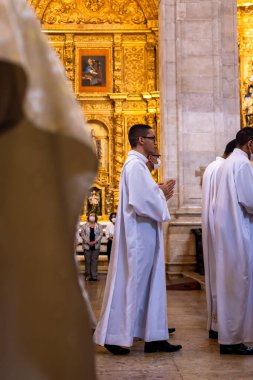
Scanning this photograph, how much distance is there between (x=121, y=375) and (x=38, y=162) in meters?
2.77

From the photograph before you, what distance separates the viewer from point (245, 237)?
4.33 meters

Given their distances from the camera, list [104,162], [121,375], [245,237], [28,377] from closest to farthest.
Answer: [28,377]
[121,375]
[245,237]
[104,162]

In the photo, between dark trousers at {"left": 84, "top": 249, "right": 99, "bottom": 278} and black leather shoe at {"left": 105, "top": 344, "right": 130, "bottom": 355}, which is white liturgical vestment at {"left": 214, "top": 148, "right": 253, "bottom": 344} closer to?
black leather shoe at {"left": 105, "top": 344, "right": 130, "bottom": 355}

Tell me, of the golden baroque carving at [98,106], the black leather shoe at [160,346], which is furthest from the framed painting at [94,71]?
the black leather shoe at [160,346]

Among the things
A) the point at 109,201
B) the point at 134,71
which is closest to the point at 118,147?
the point at 109,201

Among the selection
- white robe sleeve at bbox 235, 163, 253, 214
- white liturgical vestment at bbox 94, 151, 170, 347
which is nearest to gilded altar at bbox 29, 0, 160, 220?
white liturgical vestment at bbox 94, 151, 170, 347

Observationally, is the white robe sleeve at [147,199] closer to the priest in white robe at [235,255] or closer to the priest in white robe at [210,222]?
the priest in white robe at [235,255]

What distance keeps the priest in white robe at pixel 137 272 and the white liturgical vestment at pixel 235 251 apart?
456 mm

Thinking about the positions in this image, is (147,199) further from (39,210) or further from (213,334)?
(39,210)

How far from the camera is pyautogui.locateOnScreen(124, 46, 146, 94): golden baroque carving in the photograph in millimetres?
19141

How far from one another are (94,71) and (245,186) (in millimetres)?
15558

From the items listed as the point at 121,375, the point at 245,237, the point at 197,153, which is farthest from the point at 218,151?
the point at 121,375

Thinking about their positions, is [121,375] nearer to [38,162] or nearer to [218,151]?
[38,162]

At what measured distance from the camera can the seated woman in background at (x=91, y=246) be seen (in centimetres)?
1137
